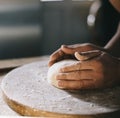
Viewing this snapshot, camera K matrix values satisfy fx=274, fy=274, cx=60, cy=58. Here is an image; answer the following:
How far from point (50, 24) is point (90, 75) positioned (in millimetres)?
1393

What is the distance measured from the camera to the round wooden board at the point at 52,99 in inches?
27.9

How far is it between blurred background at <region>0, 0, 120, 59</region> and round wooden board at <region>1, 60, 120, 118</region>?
39.5 inches

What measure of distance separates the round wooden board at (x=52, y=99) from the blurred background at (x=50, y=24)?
1.00 metres

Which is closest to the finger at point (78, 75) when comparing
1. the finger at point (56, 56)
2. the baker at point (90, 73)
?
the baker at point (90, 73)

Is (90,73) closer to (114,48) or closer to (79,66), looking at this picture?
(79,66)

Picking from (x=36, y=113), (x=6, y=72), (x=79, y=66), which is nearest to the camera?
(x=36, y=113)

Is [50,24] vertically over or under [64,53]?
under

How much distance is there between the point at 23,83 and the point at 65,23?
139 cm

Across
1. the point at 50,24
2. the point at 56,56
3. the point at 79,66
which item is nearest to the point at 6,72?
the point at 56,56

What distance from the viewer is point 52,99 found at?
768 mm

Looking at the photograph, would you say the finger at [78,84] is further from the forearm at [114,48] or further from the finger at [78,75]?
the forearm at [114,48]

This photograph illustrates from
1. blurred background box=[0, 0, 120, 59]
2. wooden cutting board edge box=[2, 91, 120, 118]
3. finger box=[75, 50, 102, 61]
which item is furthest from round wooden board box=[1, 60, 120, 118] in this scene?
blurred background box=[0, 0, 120, 59]

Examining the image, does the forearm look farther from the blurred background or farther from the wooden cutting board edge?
the blurred background

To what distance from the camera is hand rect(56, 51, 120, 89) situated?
812mm
